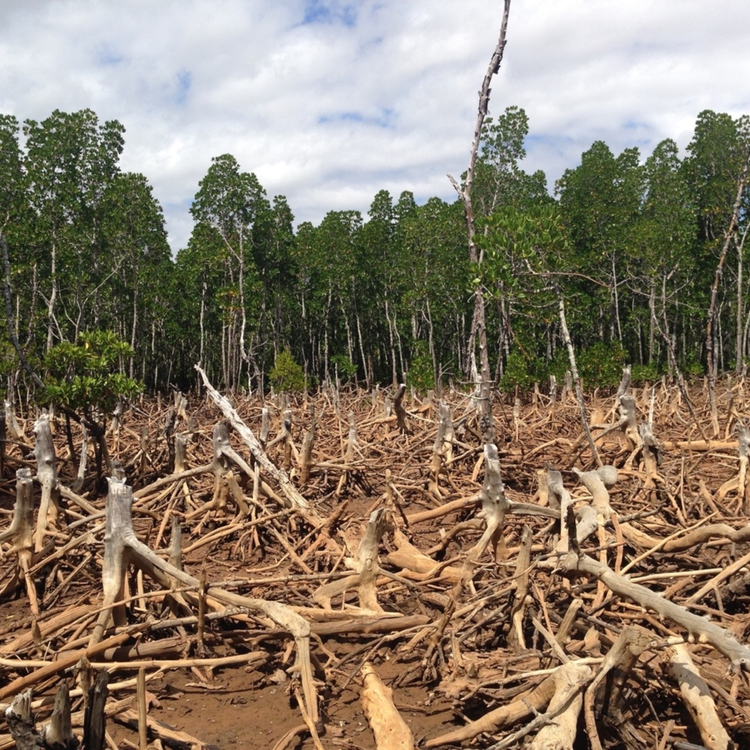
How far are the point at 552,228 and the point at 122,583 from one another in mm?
5710

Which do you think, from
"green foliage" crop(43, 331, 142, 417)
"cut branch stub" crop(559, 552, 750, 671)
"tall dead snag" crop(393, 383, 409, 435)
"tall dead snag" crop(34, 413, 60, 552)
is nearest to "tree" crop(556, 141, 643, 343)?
"tall dead snag" crop(393, 383, 409, 435)

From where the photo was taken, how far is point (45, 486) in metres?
5.07

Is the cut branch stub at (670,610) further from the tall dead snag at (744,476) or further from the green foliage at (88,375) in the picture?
the green foliage at (88,375)

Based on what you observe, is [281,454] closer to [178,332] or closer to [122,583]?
[122,583]

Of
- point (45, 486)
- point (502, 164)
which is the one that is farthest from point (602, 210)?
point (45, 486)

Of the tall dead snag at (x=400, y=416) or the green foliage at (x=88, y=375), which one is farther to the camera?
the tall dead snag at (x=400, y=416)

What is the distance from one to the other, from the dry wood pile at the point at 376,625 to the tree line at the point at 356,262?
1112cm

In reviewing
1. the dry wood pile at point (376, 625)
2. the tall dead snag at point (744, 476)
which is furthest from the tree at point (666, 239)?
the dry wood pile at point (376, 625)

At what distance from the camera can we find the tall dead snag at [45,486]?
15.8 ft

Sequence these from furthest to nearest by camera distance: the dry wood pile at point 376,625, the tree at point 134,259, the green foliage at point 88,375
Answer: the tree at point 134,259 → the green foliage at point 88,375 → the dry wood pile at point 376,625

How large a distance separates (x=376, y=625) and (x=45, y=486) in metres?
2.90

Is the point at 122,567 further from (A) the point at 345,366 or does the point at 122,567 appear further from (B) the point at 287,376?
(A) the point at 345,366

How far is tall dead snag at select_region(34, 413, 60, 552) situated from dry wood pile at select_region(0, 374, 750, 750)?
2 centimetres

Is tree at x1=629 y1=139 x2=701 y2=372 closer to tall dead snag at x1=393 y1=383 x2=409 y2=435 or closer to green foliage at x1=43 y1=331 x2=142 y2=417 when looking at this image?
tall dead snag at x1=393 y1=383 x2=409 y2=435
